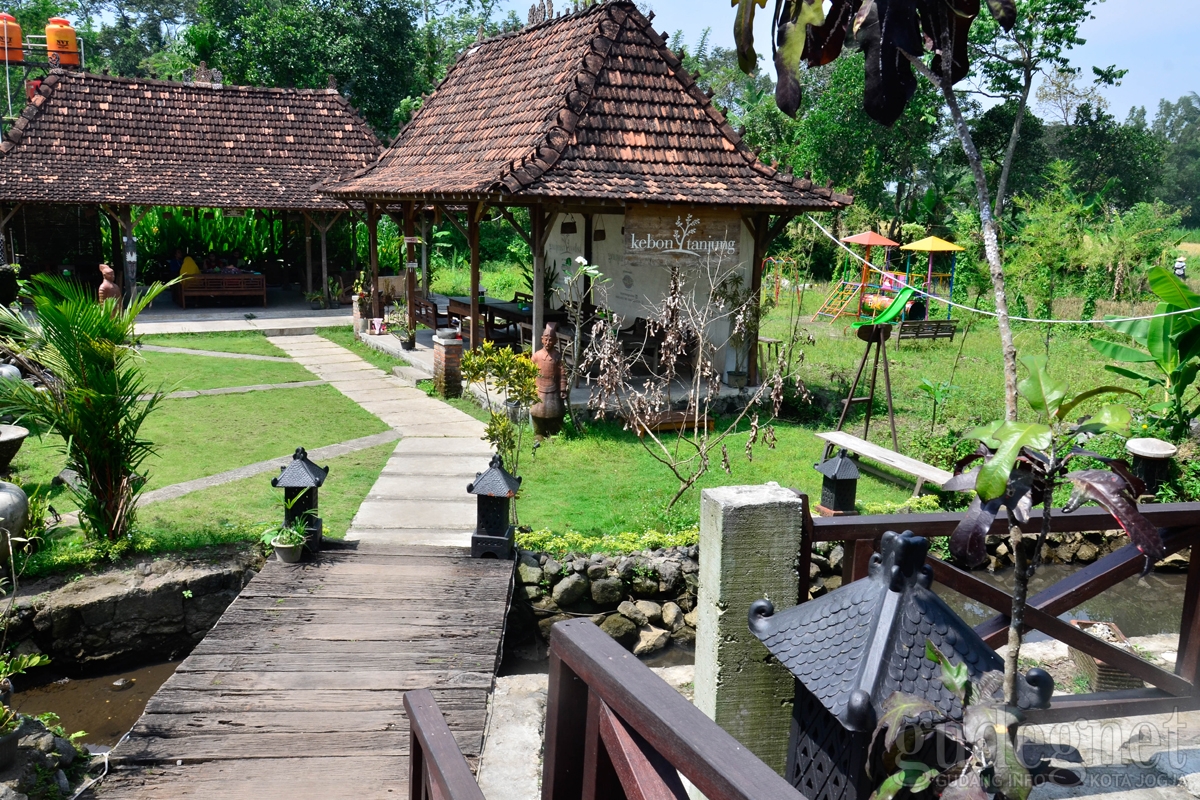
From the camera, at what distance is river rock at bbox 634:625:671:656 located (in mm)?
7785

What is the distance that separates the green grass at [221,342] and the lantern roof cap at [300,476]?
979 cm

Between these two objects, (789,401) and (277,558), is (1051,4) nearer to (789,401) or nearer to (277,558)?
(789,401)

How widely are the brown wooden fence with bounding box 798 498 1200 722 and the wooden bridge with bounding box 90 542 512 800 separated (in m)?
2.91

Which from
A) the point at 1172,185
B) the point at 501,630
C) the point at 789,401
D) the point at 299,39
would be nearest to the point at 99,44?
the point at 299,39

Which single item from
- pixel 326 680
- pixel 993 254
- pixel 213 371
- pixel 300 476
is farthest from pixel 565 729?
pixel 213 371

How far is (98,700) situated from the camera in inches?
270

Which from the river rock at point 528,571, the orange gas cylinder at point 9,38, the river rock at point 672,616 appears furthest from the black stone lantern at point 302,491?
the orange gas cylinder at point 9,38

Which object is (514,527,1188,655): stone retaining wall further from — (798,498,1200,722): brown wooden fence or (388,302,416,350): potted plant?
(388,302,416,350): potted plant

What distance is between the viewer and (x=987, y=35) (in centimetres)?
2531

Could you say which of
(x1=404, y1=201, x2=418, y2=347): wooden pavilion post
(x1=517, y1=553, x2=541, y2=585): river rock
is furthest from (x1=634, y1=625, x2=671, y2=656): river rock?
(x1=404, y1=201, x2=418, y2=347): wooden pavilion post

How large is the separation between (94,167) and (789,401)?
50.4ft

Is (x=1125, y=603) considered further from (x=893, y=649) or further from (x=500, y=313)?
(x=500, y=313)

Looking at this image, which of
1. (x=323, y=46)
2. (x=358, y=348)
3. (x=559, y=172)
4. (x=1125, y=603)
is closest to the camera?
(x=1125, y=603)

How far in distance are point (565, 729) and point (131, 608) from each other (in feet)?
21.5
